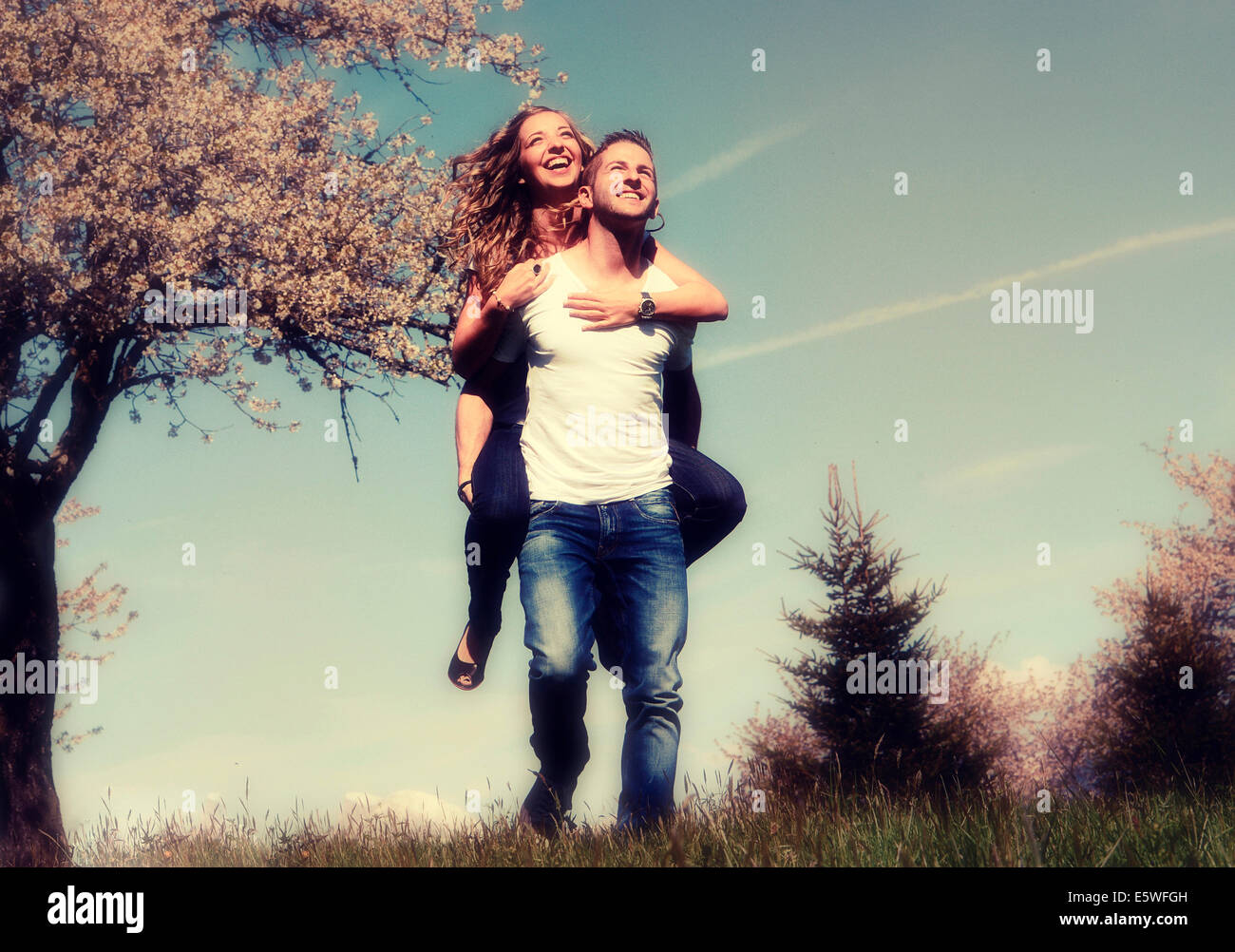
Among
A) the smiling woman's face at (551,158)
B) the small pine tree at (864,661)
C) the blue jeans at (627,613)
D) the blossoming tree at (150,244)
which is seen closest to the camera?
the blue jeans at (627,613)

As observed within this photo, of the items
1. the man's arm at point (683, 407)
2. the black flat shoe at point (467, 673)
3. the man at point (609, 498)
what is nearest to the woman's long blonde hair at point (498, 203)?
the man at point (609, 498)

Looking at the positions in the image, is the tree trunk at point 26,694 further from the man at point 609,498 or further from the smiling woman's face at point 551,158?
the smiling woman's face at point 551,158

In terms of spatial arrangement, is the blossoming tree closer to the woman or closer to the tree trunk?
the tree trunk

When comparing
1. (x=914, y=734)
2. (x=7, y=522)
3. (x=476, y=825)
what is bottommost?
(x=914, y=734)

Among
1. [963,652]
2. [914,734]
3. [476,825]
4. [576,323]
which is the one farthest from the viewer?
[963,652]

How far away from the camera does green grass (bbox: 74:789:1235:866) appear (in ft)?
8.92

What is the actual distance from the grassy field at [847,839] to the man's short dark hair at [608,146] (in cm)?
240

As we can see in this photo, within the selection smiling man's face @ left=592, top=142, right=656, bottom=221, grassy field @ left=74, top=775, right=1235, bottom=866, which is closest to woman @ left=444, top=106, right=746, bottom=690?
smiling man's face @ left=592, top=142, right=656, bottom=221

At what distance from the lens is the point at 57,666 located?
1067 cm

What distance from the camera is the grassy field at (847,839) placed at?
2717 millimetres

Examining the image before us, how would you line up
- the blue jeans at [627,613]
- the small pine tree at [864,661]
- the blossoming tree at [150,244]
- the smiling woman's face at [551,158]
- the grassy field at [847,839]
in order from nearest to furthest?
the grassy field at [847,839]
the blue jeans at [627,613]
the smiling woman's face at [551,158]
the blossoming tree at [150,244]
the small pine tree at [864,661]
